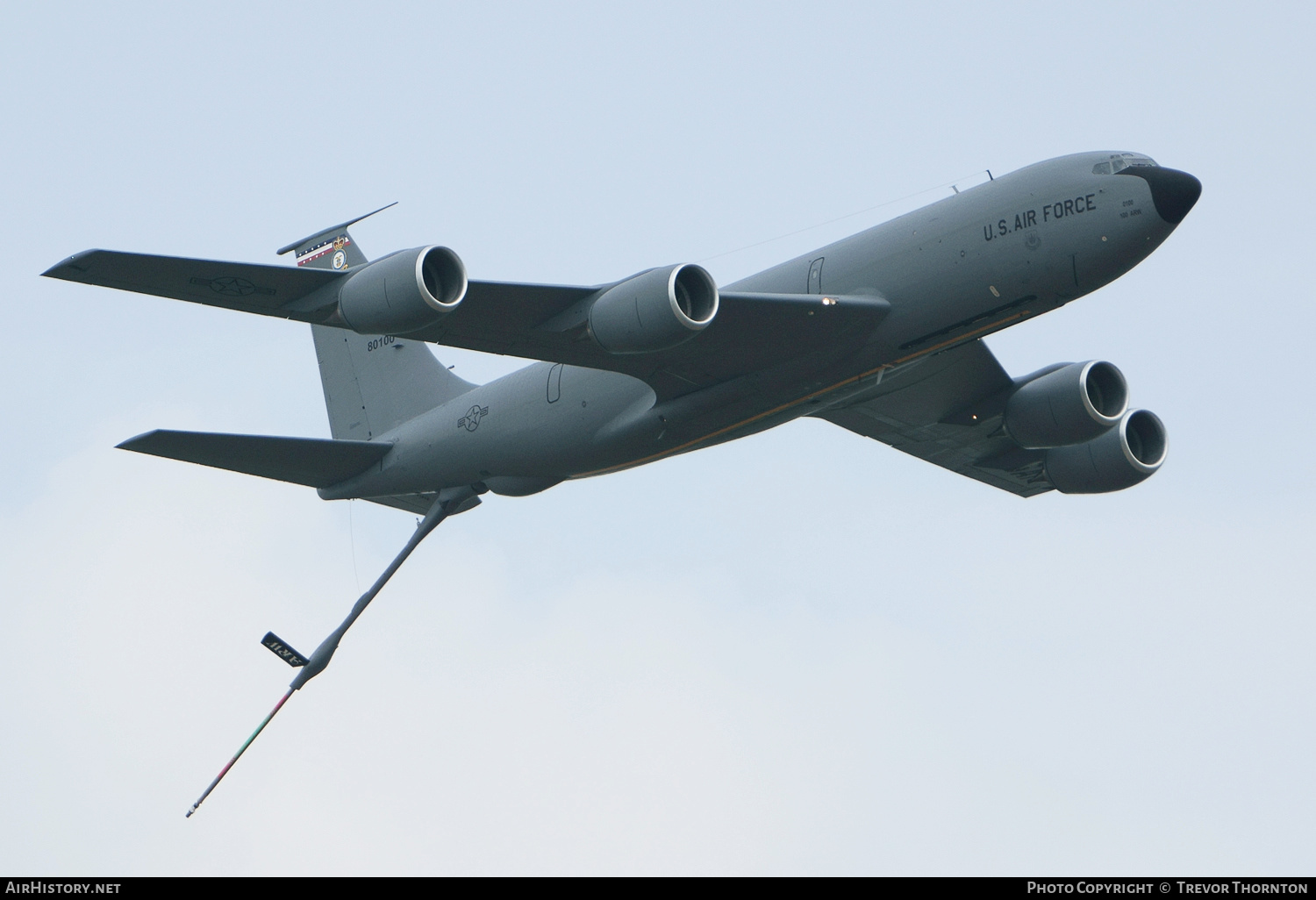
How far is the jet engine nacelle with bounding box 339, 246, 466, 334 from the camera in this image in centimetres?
2400

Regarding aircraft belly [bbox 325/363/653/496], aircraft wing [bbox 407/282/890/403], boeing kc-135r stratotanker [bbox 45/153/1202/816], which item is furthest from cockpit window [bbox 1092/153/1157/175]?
aircraft belly [bbox 325/363/653/496]

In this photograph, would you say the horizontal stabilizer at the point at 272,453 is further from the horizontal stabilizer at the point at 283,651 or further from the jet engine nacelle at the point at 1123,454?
the jet engine nacelle at the point at 1123,454

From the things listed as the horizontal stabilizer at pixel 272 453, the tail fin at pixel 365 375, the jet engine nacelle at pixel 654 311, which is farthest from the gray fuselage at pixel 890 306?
the jet engine nacelle at pixel 654 311

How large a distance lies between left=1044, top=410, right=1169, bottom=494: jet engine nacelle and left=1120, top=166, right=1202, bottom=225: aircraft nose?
731 cm

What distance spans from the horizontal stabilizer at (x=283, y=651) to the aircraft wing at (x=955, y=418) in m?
11.1

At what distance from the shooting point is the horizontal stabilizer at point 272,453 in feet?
97.8

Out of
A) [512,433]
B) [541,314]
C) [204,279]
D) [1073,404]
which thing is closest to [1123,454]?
[1073,404]

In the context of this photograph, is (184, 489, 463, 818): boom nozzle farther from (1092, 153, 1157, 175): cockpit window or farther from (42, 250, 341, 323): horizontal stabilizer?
(1092, 153, 1157, 175): cockpit window

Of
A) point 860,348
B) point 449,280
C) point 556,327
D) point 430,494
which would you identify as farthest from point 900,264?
point 430,494

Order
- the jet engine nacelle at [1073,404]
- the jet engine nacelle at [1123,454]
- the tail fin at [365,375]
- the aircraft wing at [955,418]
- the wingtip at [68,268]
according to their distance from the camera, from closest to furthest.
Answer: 1. the wingtip at [68,268]
2. the jet engine nacelle at [1073,404]
3. the aircraft wing at [955,418]
4. the jet engine nacelle at [1123,454]
5. the tail fin at [365,375]

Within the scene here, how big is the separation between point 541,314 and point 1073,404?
1080 cm

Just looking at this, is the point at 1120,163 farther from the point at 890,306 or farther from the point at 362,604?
the point at 362,604

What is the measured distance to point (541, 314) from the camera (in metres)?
26.7
